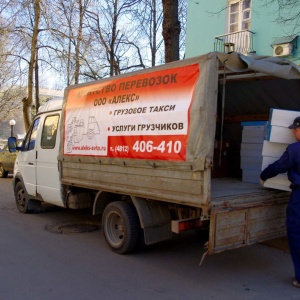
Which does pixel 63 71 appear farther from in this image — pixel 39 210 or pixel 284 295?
pixel 284 295

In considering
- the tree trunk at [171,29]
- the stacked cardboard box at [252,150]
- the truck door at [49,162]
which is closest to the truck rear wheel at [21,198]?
the truck door at [49,162]

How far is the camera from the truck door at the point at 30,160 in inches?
299

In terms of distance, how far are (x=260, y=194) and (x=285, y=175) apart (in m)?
0.39

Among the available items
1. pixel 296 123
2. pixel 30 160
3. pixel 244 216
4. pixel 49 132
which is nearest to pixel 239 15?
pixel 49 132

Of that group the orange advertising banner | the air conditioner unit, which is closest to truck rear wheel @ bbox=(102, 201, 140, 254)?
the orange advertising banner

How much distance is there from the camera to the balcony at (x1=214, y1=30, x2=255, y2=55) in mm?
13508

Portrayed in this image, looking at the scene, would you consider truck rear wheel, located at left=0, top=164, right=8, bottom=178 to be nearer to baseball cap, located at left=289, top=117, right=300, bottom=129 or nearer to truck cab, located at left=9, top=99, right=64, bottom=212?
truck cab, located at left=9, top=99, right=64, bottom=212

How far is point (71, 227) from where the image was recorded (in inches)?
283

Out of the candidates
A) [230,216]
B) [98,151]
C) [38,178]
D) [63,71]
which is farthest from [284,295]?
[63,71]

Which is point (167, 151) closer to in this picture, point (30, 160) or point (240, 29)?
point (30, 160)

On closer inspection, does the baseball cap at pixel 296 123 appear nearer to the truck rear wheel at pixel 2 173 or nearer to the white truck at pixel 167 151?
the white truck at pixel 167 151

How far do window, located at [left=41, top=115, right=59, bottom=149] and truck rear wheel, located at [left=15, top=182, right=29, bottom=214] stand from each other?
1.47 meters

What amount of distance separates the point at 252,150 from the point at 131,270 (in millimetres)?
2639

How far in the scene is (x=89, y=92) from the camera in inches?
237
